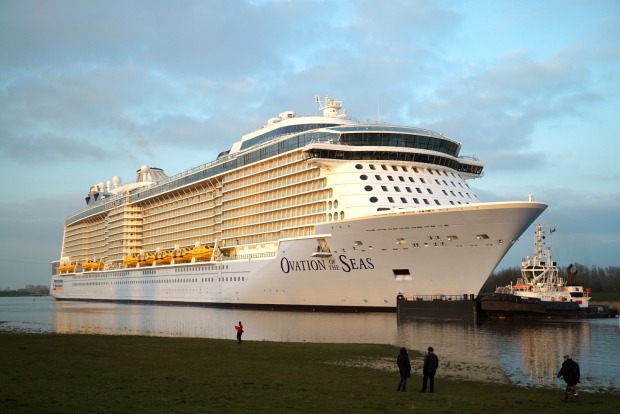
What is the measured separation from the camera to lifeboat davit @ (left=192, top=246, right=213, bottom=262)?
Answer: 217ft

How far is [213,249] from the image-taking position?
6519 cm

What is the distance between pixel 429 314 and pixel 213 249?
2962cm

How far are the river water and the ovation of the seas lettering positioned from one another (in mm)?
3424

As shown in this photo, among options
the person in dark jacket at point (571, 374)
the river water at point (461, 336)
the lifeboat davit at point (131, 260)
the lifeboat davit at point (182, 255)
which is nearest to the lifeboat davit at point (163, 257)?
the lifeboat davit at point (182, 255)

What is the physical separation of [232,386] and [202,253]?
163 ft

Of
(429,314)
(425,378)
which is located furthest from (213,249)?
(425,378)

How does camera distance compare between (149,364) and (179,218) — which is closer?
(149,364)

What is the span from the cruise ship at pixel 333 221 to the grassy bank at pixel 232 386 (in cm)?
1625

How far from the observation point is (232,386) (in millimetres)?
17812

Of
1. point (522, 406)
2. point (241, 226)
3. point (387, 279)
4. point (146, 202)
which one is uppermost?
point (146, 202)

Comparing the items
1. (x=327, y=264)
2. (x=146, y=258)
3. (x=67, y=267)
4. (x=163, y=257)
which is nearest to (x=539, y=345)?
(x=327, y=264)

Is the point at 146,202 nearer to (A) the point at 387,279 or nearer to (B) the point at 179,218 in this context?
(B) the point at 179,218

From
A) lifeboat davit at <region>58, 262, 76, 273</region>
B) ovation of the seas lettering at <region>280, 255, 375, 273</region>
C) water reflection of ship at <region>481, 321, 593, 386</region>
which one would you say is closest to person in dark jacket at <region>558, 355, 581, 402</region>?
water reflection of ship at <region>481, 321, 593, 386</region>

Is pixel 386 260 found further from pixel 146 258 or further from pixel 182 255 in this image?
pixel 146 258
